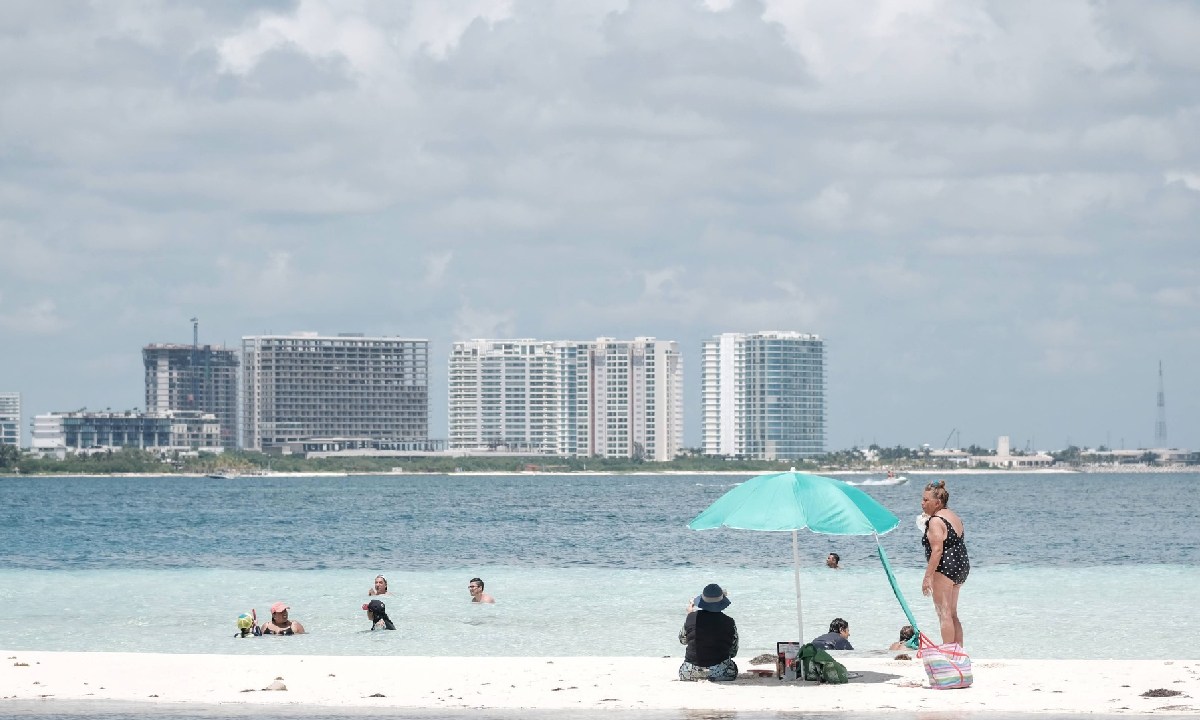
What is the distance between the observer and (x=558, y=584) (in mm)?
41469

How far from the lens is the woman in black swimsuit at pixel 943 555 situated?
18.2 meters

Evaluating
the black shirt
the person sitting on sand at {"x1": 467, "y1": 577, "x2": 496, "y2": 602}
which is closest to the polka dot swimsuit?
the black shirt

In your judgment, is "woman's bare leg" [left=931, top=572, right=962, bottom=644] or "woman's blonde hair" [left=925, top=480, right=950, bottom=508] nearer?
"woman's blonde hair" [left=925, top=480, right=950, bottom=508]

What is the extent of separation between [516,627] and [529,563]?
72.0ft

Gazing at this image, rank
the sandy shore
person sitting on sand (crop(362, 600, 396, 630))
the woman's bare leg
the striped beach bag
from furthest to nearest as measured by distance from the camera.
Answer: person sitting on sand (crop(362, 600, 396, 630)) < the woman's bare leg < the striped beach bag < the sandy shore

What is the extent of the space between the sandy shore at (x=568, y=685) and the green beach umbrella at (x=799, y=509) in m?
1.88

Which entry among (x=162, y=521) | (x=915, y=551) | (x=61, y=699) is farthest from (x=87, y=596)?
(x=162, y=521)

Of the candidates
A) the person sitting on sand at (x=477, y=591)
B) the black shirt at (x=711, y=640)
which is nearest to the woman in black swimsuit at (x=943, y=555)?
the black shirt at (x=711, y=640)

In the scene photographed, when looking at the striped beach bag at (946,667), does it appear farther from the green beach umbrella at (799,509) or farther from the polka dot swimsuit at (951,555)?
the green beach umbrella at (799,509)

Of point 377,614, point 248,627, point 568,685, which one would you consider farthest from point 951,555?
point 248,627

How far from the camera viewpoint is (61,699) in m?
17.2

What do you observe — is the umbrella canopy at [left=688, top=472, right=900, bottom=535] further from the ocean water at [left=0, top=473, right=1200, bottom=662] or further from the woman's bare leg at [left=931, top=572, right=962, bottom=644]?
the ocean water at [left=0, top=473, right=1200, bottom=662]

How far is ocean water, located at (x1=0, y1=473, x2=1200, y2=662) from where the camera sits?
27.7 metres

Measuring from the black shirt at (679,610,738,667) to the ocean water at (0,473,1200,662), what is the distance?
547 centimetres
